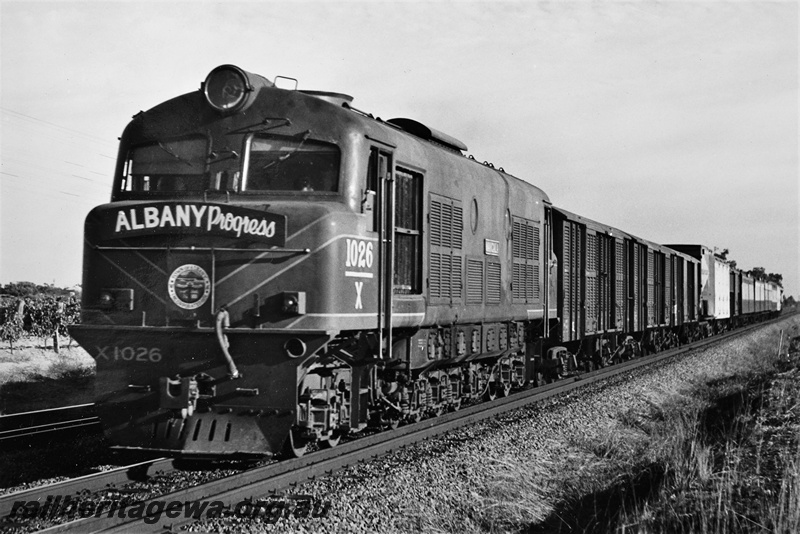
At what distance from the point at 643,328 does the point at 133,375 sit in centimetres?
2020

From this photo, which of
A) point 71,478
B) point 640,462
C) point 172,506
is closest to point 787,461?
point 640,462

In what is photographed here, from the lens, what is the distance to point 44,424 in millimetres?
11172

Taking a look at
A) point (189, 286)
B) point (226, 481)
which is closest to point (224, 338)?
point (189, 286)

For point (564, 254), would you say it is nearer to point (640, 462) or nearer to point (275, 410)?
point (640, 462)

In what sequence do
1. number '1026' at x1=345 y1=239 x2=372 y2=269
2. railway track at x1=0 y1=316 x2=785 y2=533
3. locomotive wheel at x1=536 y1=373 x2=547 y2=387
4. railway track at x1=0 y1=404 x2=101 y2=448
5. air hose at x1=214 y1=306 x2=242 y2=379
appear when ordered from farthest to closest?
locomotive wheel at x1=536 y1=373 x2=547 y2=387
railway track at x1=0 y1=404 x2=101 y2=448
number '1026' at x1=345 y1=239 x2=372 y2=269
air hose at x1=214 y1=306 x2=242 y2=379
railway track at x1=0 y1=316 x2=785 y2=533

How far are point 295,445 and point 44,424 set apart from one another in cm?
466

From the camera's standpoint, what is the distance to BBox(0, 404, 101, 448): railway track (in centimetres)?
973

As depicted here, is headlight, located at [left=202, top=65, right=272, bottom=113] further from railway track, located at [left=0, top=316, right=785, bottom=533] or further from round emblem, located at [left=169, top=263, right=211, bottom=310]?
railway track, located at [left=0, top=316, right=785, bottom=533]

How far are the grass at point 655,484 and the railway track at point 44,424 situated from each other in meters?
5.30

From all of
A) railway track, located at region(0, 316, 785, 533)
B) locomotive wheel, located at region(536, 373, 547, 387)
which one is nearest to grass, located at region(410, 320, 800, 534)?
railway track, located at region(0, 316, 785, 533)

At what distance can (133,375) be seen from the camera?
775cm

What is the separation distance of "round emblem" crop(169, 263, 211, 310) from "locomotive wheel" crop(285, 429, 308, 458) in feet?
5.28

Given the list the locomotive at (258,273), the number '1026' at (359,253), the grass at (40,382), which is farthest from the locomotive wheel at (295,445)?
the grass at (40,382)

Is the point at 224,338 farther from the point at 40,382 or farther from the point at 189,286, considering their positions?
the point at 40,382
